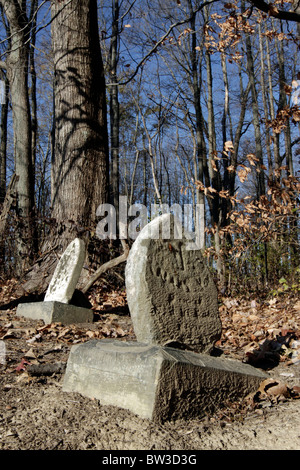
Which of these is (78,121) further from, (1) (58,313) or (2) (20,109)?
(2) (20,109)

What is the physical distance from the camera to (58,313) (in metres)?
5.47

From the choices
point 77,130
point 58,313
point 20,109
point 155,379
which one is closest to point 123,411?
point 155,379

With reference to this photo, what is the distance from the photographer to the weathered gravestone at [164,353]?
266cm

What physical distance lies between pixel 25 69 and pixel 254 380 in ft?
38.5

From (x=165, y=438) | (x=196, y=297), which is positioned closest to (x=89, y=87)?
(x=196, y=297)

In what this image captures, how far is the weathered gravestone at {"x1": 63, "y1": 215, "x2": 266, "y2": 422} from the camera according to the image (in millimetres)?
2660

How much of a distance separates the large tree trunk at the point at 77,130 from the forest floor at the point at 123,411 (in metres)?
2.93

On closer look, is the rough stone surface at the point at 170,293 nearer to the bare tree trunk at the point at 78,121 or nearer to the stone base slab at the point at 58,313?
the stone base slab at the point at 58,313

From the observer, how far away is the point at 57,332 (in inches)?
199

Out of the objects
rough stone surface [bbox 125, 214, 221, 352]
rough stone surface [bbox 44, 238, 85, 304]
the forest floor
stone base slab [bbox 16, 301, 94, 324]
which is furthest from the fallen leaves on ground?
rough stone surface [bbox 44, 238, 85, 304]

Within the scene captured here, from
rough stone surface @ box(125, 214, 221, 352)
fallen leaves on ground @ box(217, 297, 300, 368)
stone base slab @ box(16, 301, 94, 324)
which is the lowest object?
fallen leaves on ground @ box(217, 297, 300, 368)

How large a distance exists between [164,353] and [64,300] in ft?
10.8

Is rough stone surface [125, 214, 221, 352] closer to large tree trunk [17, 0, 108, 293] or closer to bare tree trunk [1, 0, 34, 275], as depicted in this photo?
large tree trunk [17, 0, 108, 293]
